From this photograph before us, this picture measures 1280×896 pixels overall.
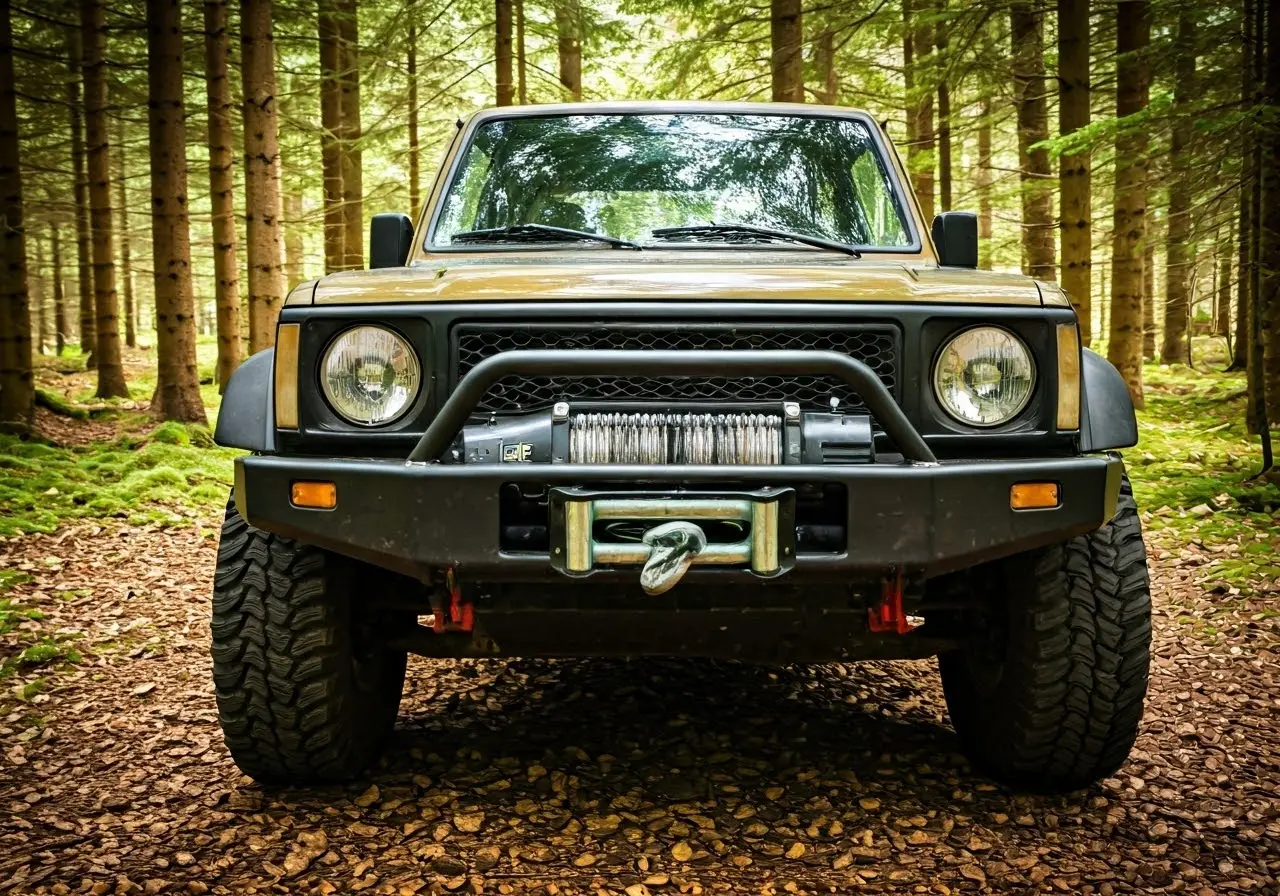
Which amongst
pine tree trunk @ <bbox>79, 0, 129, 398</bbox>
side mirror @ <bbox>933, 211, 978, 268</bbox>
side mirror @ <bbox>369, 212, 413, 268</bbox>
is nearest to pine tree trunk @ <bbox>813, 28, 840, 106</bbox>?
pine tree trunk @ <bbox>79, 0, 129, 398</bbox>

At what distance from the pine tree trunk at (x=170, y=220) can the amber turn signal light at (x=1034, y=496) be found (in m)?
8.82

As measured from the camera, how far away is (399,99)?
14711 millimetres

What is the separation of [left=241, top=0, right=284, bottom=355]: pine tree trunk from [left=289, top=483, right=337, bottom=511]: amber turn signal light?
7657 mm

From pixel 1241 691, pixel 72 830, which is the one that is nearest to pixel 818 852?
pixel 72 830

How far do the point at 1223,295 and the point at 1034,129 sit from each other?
8.10 meters

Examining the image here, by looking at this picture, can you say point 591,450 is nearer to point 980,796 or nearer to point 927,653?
point 927,653

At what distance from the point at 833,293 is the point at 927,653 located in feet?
3.31

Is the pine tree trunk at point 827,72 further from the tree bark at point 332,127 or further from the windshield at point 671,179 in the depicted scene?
the windshield at point 671,179

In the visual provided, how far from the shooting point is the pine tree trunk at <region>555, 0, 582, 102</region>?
42.2 feet

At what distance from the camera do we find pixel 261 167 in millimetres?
9453

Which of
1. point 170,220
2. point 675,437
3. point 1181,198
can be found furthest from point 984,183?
point 675,437

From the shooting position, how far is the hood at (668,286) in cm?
242

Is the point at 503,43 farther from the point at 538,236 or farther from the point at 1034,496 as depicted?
the point at 1034,496

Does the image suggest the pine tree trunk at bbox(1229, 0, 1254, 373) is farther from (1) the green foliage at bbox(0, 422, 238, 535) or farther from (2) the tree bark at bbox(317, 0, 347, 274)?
(2) the tree bark at bbox(317, 0, 347, 274)
